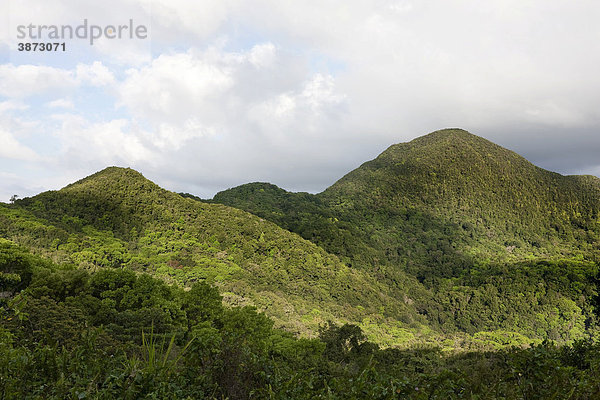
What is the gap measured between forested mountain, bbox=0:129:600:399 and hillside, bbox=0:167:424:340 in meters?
0.25

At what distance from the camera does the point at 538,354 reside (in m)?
3.82

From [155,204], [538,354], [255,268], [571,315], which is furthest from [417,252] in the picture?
[538,354]

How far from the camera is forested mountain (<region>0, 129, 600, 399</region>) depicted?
3.27 m

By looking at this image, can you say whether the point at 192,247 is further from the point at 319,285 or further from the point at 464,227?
the point at 464,227

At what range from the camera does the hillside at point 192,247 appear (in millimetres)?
33781

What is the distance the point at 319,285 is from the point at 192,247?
1917cm

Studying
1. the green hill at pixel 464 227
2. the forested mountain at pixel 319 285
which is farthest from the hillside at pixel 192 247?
the green hill at pixel 464 227

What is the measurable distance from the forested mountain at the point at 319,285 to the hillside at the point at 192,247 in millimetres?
255

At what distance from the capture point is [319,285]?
49.6 meters

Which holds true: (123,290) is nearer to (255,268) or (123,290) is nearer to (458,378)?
(458,378)

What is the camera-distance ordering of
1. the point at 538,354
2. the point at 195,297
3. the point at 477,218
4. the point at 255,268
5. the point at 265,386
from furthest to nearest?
1. the point at 477,218
2. the point at 255,268
3. the point at 195,297
4. the point at 538,354
5. the point at 265,386

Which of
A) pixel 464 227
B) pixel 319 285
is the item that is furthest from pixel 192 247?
pixel 464 227

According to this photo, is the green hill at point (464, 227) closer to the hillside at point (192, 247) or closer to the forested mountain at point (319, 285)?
the forested mountain at point (319, 285)

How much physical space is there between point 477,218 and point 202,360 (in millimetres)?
112835
